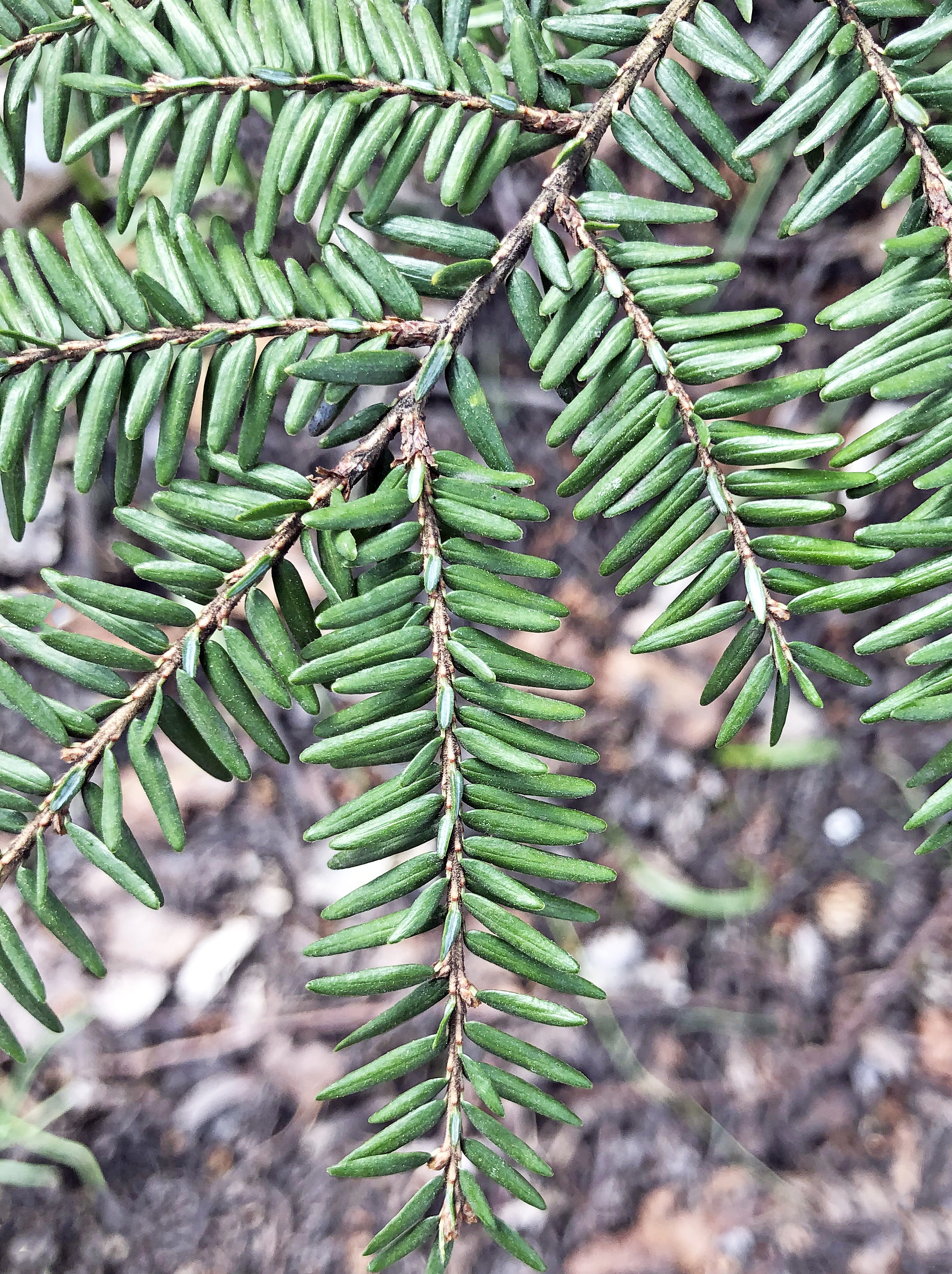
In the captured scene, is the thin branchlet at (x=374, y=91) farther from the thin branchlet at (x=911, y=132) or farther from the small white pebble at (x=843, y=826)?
the small white pebble at (x=843, y=826)

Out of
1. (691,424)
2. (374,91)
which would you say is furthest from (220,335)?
(691,424)

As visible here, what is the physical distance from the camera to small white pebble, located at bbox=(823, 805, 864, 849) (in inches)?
54.4

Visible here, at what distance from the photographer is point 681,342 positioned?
55 cm

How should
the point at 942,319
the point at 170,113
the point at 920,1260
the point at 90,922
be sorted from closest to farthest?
1. the point at 942,319
2. the point at 170,113
3. the point at 920,1260
4. the point at 90,922

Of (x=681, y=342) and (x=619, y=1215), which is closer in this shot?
(x=681, y=342)

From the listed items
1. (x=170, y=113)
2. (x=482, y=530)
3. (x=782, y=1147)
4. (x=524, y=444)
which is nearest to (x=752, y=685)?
(x=482, y=530)

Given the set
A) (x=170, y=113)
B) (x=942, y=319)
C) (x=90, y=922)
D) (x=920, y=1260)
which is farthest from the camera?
(x=90, y=922)

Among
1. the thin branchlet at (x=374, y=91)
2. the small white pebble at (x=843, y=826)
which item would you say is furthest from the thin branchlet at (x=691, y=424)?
the small white pebble at (x=843, y=826)

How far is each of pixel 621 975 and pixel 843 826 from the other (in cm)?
44

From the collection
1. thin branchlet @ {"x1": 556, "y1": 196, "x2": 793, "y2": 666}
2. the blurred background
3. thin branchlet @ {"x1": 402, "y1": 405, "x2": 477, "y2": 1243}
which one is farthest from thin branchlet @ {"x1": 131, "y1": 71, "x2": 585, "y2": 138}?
the blurred background

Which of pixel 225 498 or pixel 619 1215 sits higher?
pixel 225 498

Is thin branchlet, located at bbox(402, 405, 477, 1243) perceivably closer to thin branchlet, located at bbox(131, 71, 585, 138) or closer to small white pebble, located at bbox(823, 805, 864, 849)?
thin branchlet, located at bbox(131, 71, 585, 138)

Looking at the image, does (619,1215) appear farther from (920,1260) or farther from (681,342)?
(681,342)

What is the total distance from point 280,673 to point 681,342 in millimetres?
348
